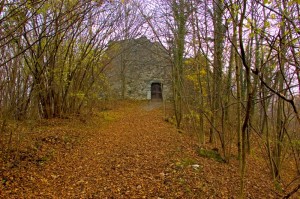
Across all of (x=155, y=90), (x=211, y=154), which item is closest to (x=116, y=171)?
(x=211, y=154)

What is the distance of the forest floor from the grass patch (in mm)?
175

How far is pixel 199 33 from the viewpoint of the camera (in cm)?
602

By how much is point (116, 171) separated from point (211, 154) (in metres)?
2.64

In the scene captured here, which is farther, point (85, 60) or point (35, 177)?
point (85, 60)

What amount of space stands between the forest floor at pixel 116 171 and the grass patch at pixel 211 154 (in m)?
0.17

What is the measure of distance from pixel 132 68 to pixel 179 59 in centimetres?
1255

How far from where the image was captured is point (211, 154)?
5.95m

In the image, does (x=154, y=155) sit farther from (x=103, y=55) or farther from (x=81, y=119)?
(x=103, y=55)

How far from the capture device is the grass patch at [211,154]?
18.8ft

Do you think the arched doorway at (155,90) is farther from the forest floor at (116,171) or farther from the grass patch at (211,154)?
the grass patch at (211,154)

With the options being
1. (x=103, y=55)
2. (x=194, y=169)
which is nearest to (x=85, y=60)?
(x=103, y=55)

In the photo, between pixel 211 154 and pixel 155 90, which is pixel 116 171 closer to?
pixel 211 154

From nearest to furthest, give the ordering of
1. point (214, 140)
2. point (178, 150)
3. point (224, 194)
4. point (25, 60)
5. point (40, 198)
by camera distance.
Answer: point (40, 198), point (224, 194), point (178, 150), point (25, 60), point (214, 140)

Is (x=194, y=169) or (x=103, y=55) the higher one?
(x=103, y=55)
